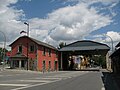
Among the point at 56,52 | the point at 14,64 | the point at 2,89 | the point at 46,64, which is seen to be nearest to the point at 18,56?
the point at 14,64

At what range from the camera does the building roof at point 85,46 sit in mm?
69062

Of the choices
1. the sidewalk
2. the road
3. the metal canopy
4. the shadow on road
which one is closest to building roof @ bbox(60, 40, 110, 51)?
the metal canopy

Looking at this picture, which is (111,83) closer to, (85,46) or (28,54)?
(28,54)

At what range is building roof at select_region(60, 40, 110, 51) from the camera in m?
69.1

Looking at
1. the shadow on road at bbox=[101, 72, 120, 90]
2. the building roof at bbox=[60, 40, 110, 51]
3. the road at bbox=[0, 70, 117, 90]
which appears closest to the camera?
the road at bbox=[0, 70, 117, 90]

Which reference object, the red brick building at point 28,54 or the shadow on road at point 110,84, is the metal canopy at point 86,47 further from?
the shadow on road at point 110,84

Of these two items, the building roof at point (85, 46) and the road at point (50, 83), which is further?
the building roof at point (85, 46)

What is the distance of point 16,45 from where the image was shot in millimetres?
60656

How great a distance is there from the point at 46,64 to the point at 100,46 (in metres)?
15.5

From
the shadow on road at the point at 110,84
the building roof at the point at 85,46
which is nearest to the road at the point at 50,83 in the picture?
the shadow on road at the point at 110,84

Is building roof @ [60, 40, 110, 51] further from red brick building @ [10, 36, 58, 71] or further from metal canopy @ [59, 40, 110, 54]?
red brick building @ [10, 36, 58, 71]

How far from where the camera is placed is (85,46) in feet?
236

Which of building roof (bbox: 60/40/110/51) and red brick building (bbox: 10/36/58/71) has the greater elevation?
building roof (bbox: 60/40/110/51)

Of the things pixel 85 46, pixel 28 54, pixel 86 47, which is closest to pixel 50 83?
pixel 28 54
